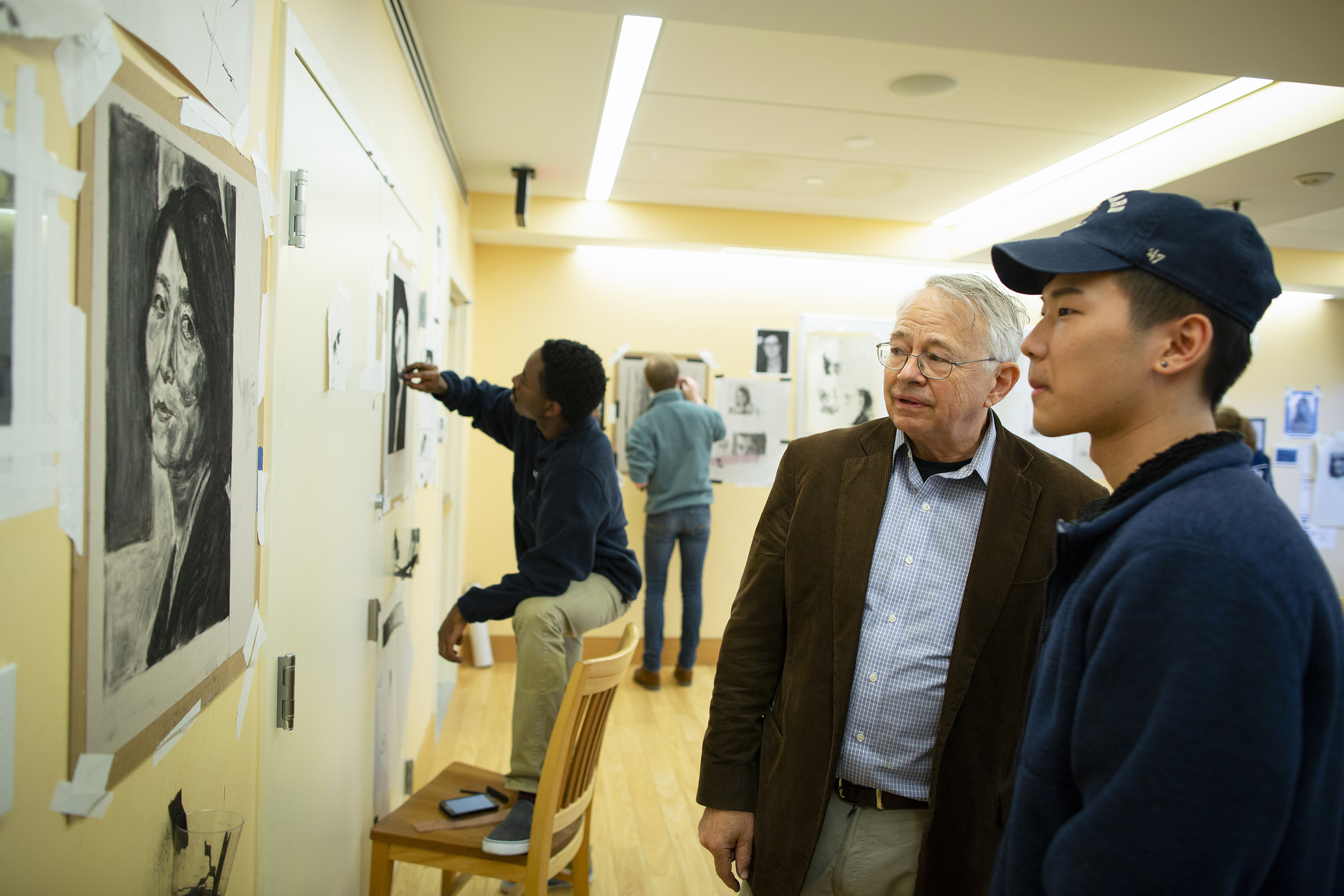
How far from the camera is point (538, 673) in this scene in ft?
7.35

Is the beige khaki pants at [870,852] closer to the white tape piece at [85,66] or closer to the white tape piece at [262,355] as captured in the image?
the white tape piece at [262,355]

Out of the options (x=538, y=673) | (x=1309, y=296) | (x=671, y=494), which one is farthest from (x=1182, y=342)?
(x=1309, y=296)

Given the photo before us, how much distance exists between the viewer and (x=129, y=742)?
2.64ft

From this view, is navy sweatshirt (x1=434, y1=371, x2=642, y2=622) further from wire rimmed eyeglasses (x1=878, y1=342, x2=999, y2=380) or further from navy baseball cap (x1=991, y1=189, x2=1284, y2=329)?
navy baseball cap (x1=991, y1=189, x2=1284, y2=329)

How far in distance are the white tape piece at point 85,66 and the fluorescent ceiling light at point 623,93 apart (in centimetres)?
151

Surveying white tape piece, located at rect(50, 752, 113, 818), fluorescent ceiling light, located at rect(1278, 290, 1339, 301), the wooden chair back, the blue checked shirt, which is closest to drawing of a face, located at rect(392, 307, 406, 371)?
the wooden chair back

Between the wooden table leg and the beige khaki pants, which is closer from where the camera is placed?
the beige khaki pants

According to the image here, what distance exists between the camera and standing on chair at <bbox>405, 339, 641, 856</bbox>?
224 cm

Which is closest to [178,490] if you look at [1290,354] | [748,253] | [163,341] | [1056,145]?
[163,341]

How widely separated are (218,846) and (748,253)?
14.4ft

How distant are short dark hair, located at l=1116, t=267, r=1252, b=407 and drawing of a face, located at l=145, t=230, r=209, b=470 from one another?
98 cm

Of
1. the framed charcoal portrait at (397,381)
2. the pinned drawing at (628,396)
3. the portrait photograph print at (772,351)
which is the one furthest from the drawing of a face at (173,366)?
the portrait photograph print at (772,351)

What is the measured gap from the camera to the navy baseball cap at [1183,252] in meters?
0.79

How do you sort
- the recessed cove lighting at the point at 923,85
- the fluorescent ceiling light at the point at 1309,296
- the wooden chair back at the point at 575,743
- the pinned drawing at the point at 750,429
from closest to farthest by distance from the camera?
the wooden chair back at the point at 575,743, the recessed cove lighting at the point at 923,85, the pinned drawing at the point at 750,429, the fluorescent ceiling light at the point at 1309,296
